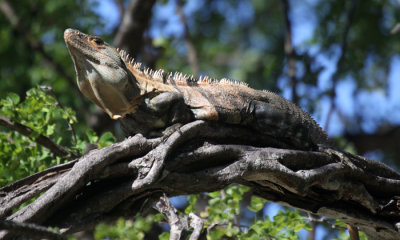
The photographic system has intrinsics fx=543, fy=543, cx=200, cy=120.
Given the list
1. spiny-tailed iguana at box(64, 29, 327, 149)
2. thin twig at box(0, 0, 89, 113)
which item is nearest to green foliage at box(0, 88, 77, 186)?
spiny-tailed iguana at box(64, 29, 327, 149)

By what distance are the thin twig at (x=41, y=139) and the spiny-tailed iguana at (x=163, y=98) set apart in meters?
1.86

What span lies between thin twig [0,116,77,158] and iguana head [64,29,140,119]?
1.94 m

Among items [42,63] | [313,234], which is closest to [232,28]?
[42,63]

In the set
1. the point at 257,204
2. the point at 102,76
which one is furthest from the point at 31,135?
the point at 257,204

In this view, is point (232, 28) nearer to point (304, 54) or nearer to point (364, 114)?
point (364, 114)

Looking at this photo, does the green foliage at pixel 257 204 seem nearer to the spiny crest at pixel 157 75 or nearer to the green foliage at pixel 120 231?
the spiny crest at pixel 157 75

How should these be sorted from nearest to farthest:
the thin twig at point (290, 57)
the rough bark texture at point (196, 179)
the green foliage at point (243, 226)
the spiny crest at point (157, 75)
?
the rough bark texture at point (196, 179), the spiny crest at point (157, 75), the green foliage at point (243, 226), the thin twig at point (290, 57)

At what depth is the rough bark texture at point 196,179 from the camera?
15.2 feet

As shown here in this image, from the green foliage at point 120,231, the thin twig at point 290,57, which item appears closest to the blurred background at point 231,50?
the thin twig at point 290,57

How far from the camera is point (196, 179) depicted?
16.2ft

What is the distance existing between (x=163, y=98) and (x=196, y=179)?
943 millimetres

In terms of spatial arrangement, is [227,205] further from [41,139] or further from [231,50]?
[231,50]

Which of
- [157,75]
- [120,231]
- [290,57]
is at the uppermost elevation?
[290,57]

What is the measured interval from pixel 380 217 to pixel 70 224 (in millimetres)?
3530
